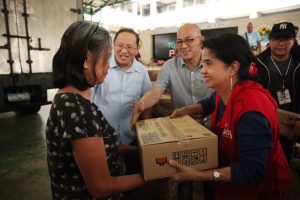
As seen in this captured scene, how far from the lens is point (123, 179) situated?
1133 mm

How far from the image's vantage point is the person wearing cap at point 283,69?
261 centimetres

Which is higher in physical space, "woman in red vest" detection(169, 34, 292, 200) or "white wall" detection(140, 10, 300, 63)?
"white wall" detection(140, 10, 300, 63)

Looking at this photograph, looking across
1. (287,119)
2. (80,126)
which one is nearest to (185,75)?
(287,119)

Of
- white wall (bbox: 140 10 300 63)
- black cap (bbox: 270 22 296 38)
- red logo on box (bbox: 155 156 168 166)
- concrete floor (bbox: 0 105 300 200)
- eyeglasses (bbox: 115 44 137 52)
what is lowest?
concrete floor (bbox: 0 105 300 200)

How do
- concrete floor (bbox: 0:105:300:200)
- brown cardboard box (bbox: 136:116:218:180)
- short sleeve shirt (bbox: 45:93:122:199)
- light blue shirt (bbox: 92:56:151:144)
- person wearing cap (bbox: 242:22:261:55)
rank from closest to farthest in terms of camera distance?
1. short sleeve shirt (bbox: 45:93:122:199)
2. brown cardboard box (bbox: 136:116:218:180)
3. light blue shirt (bbox: 92:56:151:144)
4. concrete floor (bbox: 0:105:300:200)
5. person wearing cap (bbox: 242:22:261:55)

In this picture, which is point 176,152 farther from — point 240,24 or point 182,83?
point 240,24

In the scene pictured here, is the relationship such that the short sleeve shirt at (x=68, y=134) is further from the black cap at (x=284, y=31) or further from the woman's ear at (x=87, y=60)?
the black cap at (x=284, y=31)

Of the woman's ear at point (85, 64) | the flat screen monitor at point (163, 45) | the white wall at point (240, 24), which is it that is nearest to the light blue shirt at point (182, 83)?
the woman's ear at point (85, 64)

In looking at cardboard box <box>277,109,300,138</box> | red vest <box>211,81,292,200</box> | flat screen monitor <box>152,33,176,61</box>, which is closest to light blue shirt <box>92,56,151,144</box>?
red vest <box>211,81,292,200</box>

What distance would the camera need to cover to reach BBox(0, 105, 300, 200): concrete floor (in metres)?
2.74

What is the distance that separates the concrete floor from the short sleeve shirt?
1.84 metres

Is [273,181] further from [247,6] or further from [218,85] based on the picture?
[247,6]

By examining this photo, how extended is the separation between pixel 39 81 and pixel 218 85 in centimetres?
386

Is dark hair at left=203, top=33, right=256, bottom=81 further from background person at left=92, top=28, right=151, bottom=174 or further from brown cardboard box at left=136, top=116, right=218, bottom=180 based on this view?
background person at left=92, top=28, right=151, bottom=174
